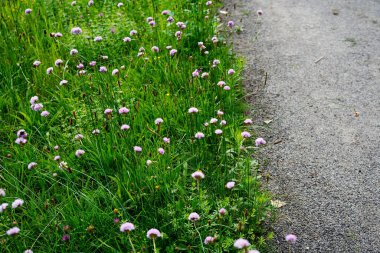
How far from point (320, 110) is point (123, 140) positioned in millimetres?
1570

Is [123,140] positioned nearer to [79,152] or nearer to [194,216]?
[79,152]

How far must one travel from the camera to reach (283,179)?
2676mm

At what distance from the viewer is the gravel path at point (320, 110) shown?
7.80 ft

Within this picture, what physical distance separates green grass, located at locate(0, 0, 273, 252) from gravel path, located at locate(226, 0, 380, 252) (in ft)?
0.77

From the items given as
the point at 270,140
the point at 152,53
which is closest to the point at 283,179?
the point at 270,140

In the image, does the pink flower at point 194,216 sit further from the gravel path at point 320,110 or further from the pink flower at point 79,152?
the pink flower at point 79,152

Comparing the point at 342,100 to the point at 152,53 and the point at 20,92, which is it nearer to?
the point at 152,53

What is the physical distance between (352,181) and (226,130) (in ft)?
2.95

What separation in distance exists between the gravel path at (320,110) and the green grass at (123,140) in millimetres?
236

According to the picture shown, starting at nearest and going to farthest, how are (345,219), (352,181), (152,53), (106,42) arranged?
(345,219), (352,181), (152,53), (106,42)

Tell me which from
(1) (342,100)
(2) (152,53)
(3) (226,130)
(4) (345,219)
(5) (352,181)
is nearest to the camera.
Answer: (4) (345,219)

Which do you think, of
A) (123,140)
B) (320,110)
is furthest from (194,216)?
(320,110)

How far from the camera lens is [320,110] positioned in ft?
10.7

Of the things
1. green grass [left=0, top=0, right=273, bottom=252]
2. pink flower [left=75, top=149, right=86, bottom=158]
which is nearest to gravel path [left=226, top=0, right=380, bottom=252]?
green grass [left=0, top=0, right=273, bottom=252]
